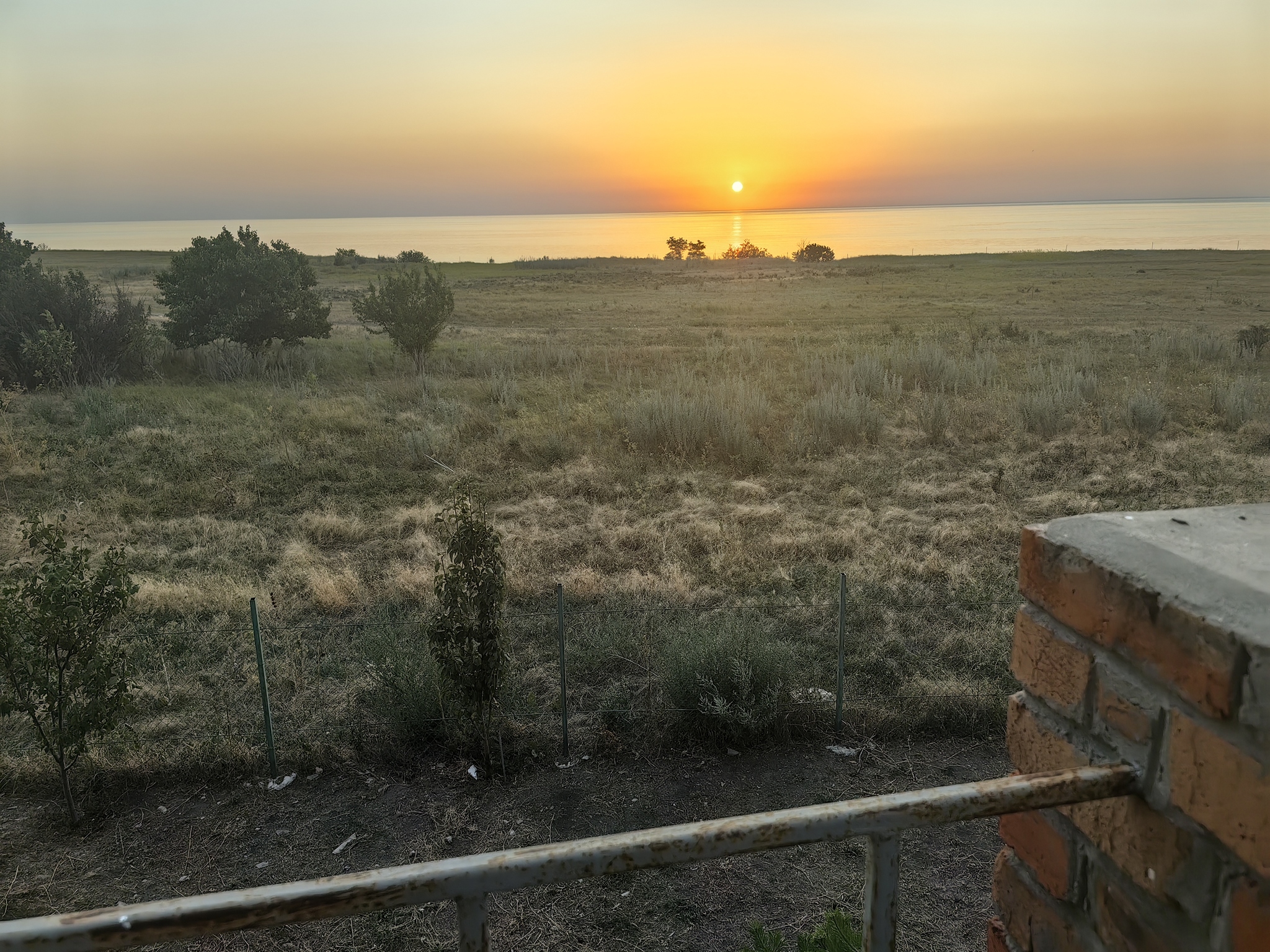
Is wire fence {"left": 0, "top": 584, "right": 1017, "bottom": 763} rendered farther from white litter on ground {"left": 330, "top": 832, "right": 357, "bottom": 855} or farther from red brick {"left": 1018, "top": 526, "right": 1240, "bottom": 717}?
red brick {"left": 1018, "top": 526, "right": 1240, "bottom": 717}

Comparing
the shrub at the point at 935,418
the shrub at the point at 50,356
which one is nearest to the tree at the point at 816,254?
the shrub at the point at 935,418

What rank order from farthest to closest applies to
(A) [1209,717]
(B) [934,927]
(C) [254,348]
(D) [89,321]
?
(C) [254,348] < (D) [89,321] < (B) [934,927] < (A) [1209,717]

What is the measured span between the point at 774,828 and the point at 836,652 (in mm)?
5745

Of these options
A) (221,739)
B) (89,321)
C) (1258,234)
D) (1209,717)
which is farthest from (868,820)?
(1258,234)

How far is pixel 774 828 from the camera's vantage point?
1.13 metres

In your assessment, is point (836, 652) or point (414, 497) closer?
point (836, 652)

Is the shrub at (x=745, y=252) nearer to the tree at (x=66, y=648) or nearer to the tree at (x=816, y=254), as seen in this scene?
the tree at (x=816, y=254)

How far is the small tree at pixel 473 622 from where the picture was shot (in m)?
5.09

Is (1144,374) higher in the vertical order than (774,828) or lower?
lower

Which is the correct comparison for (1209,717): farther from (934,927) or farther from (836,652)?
(836,652)

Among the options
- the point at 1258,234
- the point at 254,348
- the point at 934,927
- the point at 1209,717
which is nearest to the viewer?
the point at 1209,717

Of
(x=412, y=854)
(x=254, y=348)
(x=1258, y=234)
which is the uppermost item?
(x=1258, y=234)

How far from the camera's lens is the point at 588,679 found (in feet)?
20.7

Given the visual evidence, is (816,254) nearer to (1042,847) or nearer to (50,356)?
(50,356)
